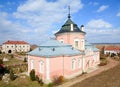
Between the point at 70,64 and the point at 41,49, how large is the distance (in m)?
5.51

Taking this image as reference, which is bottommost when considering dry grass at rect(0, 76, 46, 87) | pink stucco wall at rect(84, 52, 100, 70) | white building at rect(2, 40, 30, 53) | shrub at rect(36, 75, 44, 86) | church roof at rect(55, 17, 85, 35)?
dry grass at rect(0, 76, 46, 87)

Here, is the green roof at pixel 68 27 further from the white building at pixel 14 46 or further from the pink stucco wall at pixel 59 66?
the white building at pixel 14 46

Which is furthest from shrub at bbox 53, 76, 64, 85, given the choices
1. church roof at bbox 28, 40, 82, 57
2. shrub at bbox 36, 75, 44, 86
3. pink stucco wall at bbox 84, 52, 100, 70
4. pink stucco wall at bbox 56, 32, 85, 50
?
pink stucco wall at bbox 84, 52, 100, 70

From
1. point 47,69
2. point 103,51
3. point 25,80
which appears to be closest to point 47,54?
point 47,69

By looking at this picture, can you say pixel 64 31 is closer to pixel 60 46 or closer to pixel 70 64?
pixel 60 46

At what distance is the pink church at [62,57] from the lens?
2136cm

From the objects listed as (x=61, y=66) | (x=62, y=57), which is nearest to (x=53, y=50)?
(x=62, y=57)


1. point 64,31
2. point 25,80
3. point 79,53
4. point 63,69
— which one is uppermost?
point 64,31

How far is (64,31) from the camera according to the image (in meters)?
27.5

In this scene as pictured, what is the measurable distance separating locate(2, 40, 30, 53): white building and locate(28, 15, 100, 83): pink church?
53463mm

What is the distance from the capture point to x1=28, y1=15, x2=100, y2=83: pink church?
70.1 feet

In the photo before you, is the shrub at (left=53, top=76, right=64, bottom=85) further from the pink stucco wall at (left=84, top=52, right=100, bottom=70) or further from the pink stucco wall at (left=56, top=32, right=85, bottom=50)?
the pink stucco wall at (left=84, top=52, right=100, bottom=70)

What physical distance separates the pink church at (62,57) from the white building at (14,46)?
5346 cm

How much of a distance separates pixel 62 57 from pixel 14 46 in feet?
194
